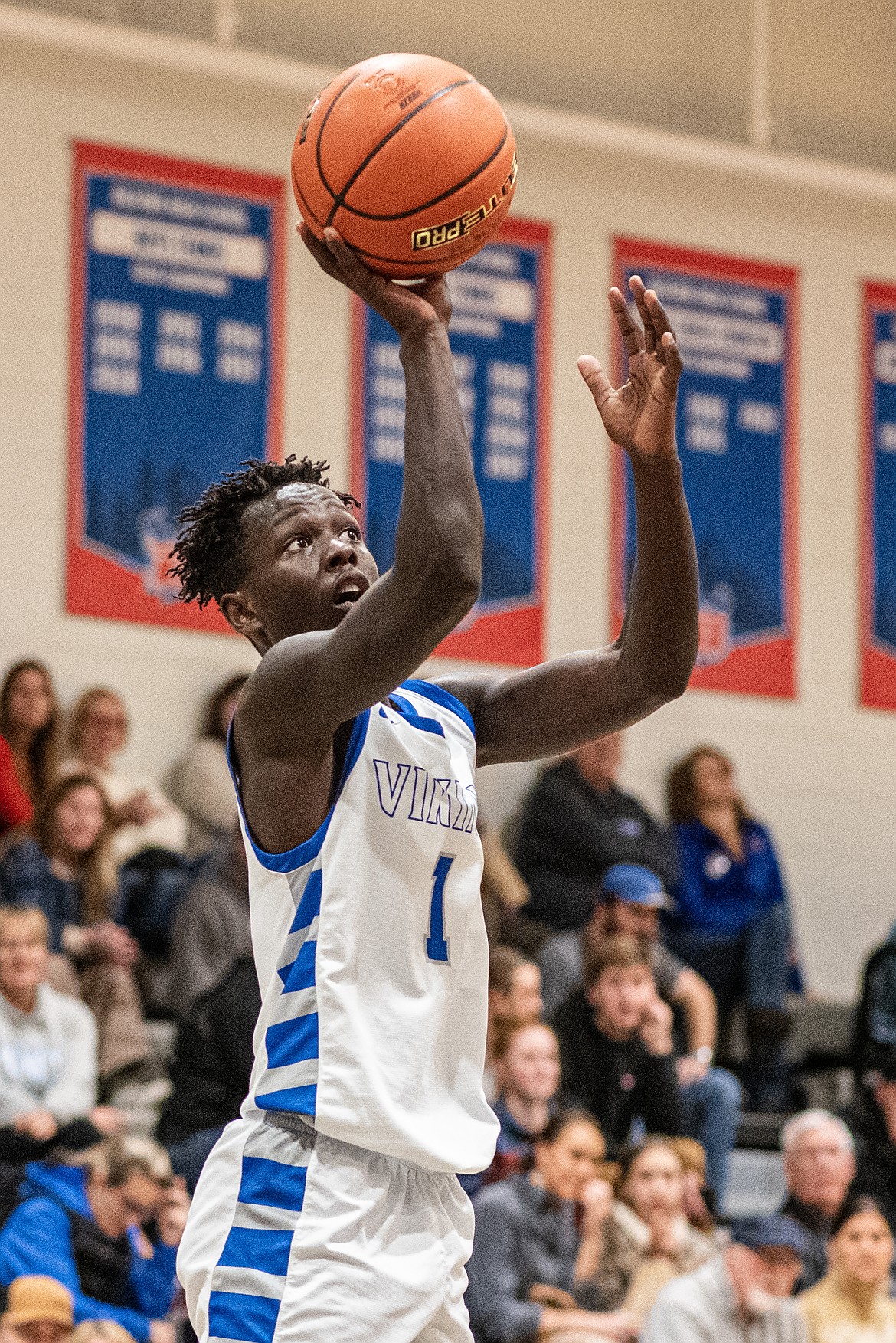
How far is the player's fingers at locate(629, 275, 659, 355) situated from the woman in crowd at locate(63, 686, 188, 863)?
19.6 feet

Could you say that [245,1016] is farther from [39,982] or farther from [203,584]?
[203,584]

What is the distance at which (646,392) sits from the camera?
312cm

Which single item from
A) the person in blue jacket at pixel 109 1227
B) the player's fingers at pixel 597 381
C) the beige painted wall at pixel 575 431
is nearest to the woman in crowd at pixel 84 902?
the person in blue jacket at pixel 109 1227

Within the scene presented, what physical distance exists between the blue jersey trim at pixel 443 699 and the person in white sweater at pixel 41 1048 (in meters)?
3.96

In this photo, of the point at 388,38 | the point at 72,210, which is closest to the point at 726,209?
the point at 388,38

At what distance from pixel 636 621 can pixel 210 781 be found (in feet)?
20.2

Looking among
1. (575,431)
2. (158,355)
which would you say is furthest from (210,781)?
(575,431)

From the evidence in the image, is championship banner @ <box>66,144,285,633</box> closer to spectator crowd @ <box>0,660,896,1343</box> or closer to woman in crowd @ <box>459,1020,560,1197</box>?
spectator crowd @ <box>0,660,896,1343</box>

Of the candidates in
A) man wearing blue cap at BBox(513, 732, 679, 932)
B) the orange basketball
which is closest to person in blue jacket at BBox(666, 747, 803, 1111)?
man wearing blue cap at BBox(513, 732, 679, 932)

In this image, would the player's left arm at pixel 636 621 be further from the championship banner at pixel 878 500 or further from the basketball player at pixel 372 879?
the championship banner at pixel 878 500

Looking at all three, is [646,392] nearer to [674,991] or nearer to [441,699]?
[441,699]

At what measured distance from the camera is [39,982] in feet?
23.7

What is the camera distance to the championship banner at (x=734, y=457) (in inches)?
424

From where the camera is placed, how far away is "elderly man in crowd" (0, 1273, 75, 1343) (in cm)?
595
